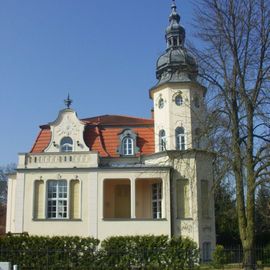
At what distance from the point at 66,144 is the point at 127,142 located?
14.1ft

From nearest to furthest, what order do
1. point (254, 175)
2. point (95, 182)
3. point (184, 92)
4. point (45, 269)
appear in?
point (254, 175) → point (45, 269) → point (95, 182) → point (184, 92)

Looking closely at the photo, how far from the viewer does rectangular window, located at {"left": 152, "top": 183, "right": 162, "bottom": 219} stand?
1197 inches

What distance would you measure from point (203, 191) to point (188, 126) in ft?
14.3

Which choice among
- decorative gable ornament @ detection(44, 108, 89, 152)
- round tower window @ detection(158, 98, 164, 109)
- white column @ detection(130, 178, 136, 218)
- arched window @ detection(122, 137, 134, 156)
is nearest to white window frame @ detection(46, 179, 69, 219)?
decorative gable ornament @ detection(44, 108, 89, 152)

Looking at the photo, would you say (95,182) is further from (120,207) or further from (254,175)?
(254,175)

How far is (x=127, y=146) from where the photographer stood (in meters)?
32.8

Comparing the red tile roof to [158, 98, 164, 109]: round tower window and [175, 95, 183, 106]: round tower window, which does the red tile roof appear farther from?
[175, 95, 183, 106]: round tower window

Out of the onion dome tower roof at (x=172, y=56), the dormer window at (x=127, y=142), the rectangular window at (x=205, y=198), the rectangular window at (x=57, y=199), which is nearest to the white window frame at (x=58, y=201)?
the rectangular window at (x=57, y=199)

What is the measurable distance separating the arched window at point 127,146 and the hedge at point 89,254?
401 inches

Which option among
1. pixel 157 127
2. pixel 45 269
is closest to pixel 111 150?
pixel 157 127

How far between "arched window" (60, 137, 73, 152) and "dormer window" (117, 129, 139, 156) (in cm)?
334

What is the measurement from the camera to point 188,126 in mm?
30312

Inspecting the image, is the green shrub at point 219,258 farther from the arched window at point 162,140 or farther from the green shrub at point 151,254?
the arched window at point 162,140

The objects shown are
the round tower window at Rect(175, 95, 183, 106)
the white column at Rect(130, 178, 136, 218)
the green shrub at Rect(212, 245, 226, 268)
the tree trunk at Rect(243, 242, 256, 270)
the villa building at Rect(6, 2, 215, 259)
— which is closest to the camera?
the tree trunk at Rect(243, 242, 256, 270)
